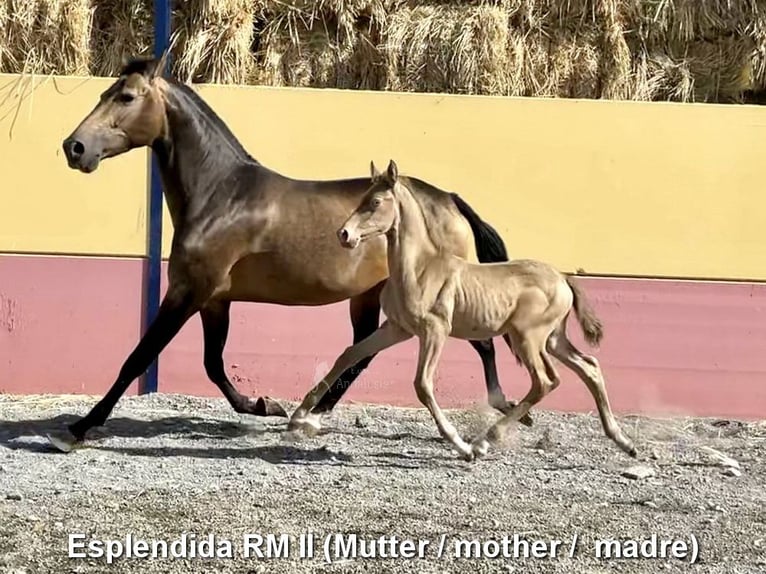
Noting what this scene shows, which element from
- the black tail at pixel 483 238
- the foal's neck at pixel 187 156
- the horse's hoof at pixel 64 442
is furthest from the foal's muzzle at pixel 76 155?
the black tail at pixel 483 238

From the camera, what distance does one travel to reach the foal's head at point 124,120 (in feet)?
20.9

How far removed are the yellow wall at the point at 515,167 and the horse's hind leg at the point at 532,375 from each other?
186 cm

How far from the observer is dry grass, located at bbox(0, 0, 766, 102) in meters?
8.08

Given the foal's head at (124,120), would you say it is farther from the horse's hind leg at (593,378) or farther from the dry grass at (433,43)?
the horse's hind leg at (593,378)

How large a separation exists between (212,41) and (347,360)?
276cm

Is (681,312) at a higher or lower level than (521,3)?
lower

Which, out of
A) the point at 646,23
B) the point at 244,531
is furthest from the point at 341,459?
the point at 646,23

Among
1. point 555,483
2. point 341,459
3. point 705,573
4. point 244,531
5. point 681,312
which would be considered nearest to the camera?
point 705,573

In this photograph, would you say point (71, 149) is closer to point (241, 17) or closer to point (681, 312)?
point (241, 17)

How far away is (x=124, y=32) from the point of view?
8.26 meters

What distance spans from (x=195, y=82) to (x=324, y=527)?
13.4ft

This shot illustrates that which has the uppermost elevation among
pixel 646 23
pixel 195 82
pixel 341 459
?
pixel 646 23

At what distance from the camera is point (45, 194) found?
793cm

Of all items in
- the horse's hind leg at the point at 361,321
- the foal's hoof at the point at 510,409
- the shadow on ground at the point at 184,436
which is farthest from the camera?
the horse's hind leg at the point at 361,321
